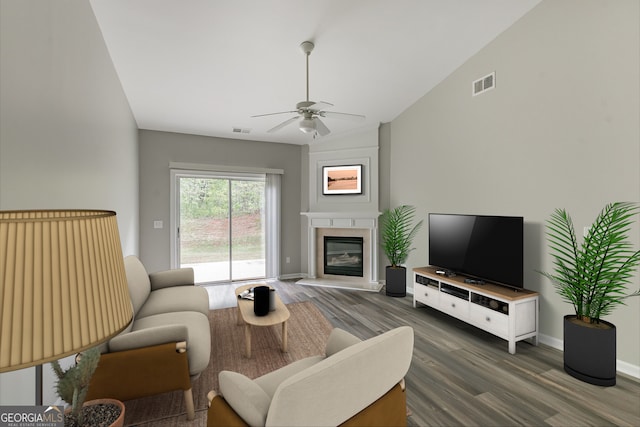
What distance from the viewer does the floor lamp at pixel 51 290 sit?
55cm

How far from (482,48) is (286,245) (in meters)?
4.48

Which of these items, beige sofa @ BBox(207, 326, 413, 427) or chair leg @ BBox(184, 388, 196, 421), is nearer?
beige sofa @ BBox(207, 326, 413, 427)

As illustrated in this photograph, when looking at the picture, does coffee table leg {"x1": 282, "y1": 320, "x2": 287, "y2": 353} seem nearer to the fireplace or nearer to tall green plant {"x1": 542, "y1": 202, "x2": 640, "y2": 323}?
tall green plant {"x1": 542, "y1": 202, "x2": 640, "y2": 323}

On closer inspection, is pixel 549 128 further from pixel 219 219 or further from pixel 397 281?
pixel 219 219

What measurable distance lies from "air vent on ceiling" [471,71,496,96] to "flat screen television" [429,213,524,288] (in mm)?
1580

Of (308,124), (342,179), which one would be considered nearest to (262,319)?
(308,124)

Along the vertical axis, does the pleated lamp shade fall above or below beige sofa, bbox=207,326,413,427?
above

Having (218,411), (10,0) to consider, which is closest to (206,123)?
(10,0)

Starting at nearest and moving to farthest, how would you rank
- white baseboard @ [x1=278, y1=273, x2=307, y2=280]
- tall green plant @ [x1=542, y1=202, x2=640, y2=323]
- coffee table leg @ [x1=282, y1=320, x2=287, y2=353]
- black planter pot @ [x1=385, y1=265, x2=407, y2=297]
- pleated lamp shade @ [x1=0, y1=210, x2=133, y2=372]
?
pleated lamp shade @ [x1=0, y1=210, x2=133, y2=372], tall green plant @ [x1=542, y1=202, x2=640, y2=323], coffee table leg @ [x1=282, y1=320, x2=287, y2=353], black planter pot @ [x1=385, y1=265, x2=407, y2=297], white baseboard @ [x1=278, y1=273, x2=307, y2=280]

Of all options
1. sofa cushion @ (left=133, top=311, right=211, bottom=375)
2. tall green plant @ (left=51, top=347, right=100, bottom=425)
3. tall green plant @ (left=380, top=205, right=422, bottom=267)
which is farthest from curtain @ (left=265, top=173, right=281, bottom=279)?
tall green plant @ (left=51, top=347, right=100, bottom=425)

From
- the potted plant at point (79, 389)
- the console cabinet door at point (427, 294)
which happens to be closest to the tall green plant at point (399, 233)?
the console cabinet door at point (427, 294)

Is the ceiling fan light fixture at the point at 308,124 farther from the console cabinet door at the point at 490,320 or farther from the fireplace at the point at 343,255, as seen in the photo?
the fireplace at the point at 343,255

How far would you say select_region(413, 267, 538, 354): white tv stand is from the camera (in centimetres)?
291

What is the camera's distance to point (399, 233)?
4.80 m
